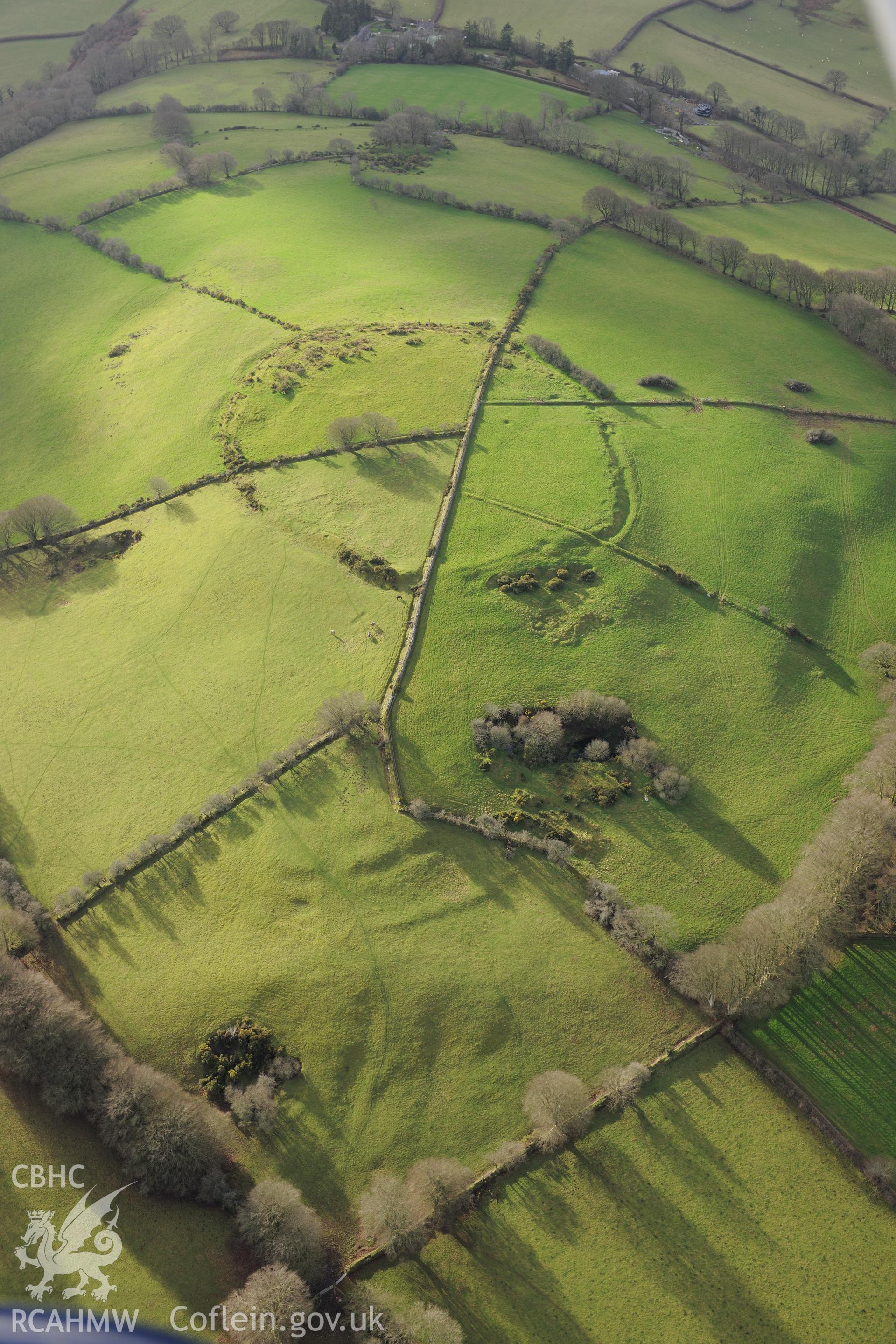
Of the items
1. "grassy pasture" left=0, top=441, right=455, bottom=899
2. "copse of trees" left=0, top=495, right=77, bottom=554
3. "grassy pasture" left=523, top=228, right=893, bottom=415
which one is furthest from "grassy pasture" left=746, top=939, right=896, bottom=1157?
"copse of trees" left=0, top=495, right=77, bottom=554

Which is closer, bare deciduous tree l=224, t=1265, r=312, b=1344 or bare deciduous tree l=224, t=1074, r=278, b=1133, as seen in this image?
bare deciduous tree l=224, t=1265, r=312, b=1344

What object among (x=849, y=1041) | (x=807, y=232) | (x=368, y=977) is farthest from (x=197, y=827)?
(x=807, y=232)

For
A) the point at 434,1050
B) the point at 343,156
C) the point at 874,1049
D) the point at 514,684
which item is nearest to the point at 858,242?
the point at 343,156

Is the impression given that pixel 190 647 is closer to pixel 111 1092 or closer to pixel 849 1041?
pixel 111 1092

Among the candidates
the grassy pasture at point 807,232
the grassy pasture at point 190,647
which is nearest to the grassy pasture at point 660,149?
the grassy pasture at point 807,232

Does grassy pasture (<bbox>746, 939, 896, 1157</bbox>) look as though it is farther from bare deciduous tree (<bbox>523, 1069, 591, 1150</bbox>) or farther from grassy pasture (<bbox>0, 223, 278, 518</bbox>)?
grassy pasture (<bbox>0, 223, 278, 518</bbox>)

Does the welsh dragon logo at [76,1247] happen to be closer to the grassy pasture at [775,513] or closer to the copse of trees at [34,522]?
the copse of trees at [34,522]

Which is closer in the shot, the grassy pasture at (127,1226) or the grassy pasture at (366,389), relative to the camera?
the grassy pasture at (127,1226)
